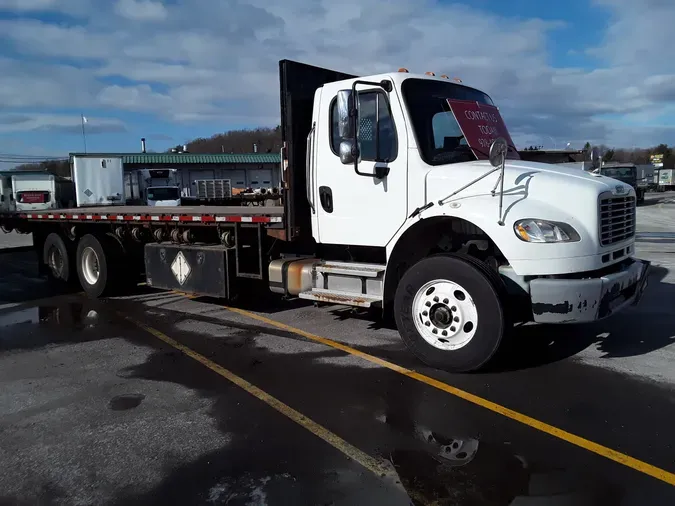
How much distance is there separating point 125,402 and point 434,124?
13.3 ft

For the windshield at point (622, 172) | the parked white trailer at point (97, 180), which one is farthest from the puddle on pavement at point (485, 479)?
the windshield at point (622, 172)

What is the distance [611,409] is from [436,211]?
7.50 feet

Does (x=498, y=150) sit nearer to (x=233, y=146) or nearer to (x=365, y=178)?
(x=365, y=178)

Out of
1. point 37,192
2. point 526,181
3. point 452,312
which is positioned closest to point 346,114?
point 526,181

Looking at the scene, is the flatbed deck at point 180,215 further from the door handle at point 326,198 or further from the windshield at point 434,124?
the windshield at point 434,124

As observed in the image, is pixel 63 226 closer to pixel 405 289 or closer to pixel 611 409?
pixel 405 289

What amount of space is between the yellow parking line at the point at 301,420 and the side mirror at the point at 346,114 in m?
2.64

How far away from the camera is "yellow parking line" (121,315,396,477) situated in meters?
3.80

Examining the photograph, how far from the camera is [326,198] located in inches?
261

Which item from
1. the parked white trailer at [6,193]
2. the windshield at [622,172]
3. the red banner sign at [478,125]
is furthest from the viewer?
the windshield at [622,172]

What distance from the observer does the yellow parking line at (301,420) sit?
12.5 ft

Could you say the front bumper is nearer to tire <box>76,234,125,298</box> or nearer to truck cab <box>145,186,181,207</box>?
tire <box>76,234,125,298</box>

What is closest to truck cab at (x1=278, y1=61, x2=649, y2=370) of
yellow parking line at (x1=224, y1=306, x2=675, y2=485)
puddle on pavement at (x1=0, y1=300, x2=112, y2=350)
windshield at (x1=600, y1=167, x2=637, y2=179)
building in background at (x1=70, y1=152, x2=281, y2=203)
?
yellow parking line at (x1=224, y1=306, x2=675, y2=485)

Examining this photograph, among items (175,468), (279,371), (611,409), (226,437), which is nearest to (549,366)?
(611,409)
